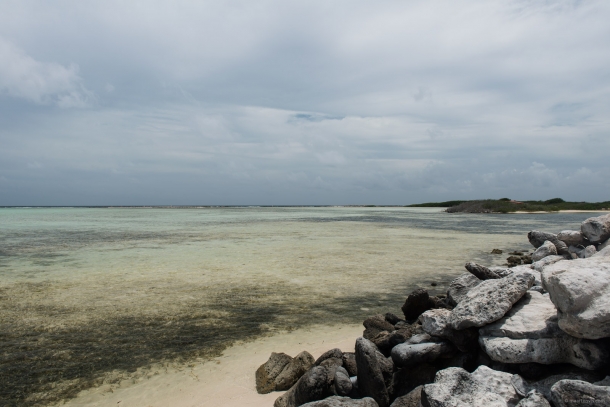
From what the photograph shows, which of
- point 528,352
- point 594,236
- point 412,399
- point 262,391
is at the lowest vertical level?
point 262,391

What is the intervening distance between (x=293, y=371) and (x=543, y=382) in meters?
3.13

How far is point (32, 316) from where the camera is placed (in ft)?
27.7

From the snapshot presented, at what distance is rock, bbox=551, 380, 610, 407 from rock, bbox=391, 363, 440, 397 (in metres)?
1.54

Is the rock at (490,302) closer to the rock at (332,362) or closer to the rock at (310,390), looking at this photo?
the rock at (332,362)

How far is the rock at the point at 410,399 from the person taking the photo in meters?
4.33

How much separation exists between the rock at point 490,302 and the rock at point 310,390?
1.82 m

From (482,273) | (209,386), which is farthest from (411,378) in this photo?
(482,273)

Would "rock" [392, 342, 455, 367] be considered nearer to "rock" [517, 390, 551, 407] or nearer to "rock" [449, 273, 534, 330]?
"rock" [449, 273, 534, 330]

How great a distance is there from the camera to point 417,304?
24.3ft

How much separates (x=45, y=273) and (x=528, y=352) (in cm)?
1488

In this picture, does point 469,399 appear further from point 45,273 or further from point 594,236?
point 45,273

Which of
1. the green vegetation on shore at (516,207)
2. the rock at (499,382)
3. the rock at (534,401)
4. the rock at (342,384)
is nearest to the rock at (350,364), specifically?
the rock at (342,384)

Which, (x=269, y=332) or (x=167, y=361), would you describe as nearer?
(x=167, y=361)

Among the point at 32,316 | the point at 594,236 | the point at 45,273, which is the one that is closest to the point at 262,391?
the point at 32,316
